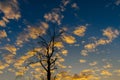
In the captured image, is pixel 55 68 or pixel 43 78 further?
pixel 43 78

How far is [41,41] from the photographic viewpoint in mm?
30719

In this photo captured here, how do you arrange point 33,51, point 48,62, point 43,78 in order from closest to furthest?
point 48,62 < point 33,51 < point 43,78

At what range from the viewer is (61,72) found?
31734 mm

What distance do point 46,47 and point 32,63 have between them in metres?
3.31

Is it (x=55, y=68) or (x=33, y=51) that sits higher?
(x=33, y=51)

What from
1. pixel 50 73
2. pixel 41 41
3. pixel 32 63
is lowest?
pixel 50 73

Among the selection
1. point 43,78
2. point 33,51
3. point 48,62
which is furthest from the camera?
point 43,78

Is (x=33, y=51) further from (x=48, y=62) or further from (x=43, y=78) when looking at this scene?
(x=43, y=78)

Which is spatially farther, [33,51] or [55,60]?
[33,51]

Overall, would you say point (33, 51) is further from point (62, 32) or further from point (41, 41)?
point (62, 32)

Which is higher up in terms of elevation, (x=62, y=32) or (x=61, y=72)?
(x=62, y=32)

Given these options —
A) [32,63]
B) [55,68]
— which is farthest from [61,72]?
[32,63]

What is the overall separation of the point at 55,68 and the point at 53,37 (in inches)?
173

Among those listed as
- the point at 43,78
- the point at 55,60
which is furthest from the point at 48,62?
the point at 43,78
